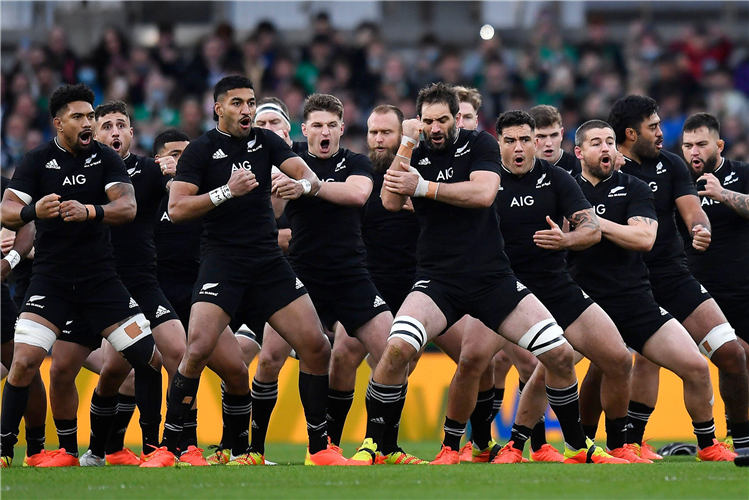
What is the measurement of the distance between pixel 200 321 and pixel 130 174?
7.17ft

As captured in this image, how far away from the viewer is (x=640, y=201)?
9992mm

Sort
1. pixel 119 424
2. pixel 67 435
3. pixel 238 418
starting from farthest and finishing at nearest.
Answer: pixel 119 424
pixel 67 435
pixel 238 418

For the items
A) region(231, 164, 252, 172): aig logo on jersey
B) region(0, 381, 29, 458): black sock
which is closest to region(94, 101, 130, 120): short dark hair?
region(231, 164, 252, 172): aig logo on jersey

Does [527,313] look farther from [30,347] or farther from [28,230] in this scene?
[28,230]

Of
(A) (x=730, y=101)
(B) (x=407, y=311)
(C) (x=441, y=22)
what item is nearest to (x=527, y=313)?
(B) (x=407, y=311)

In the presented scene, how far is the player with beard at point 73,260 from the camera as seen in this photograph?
944 centimetres

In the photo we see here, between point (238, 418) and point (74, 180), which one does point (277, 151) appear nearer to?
point (74, 180)

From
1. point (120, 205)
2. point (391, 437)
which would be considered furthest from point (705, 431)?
point (120, 205)

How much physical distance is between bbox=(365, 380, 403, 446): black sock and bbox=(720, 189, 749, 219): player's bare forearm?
3633 millimetres

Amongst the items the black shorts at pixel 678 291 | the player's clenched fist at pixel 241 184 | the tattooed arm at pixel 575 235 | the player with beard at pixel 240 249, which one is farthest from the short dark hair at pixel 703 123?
the player's clenched fist at pixel 241 184

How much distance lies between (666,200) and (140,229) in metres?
4.82

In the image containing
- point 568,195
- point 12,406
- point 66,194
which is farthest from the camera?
point 568,195

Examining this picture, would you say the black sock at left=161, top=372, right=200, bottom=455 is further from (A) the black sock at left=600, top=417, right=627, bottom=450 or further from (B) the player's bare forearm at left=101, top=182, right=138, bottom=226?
(A) the black sock at left=600, top=417, right=627, bottom=450

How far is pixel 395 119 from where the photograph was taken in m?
10.9
